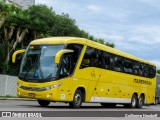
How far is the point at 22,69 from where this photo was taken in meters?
23.4

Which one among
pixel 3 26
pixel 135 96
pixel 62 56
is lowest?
pixel 135 96

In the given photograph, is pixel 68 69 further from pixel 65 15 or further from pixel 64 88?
pixel 65 15

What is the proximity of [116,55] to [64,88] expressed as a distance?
21.3ft

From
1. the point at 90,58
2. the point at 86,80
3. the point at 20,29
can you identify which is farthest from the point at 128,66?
the point at 20,29

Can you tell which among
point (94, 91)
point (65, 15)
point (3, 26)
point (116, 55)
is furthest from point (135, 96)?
point (65, 15)

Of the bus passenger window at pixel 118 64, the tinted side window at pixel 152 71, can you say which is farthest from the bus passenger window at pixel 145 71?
the bus passenger window at pixel 118 64

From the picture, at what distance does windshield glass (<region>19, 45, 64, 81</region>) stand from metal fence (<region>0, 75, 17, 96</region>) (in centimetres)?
1608

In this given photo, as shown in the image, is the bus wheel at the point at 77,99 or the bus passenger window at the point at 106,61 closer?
the bus wheel at the point at 77,99

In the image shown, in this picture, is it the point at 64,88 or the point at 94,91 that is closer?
the point at 64,88

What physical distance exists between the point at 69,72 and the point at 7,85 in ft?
58.9

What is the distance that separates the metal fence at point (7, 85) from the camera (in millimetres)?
39359

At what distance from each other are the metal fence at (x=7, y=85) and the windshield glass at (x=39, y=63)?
52.8 feet

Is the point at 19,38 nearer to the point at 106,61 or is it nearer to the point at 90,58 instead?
the point at 106,61

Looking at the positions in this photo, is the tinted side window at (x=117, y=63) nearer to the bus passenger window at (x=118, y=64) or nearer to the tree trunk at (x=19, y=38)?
the bus passenger window at (x=118, y=64)
